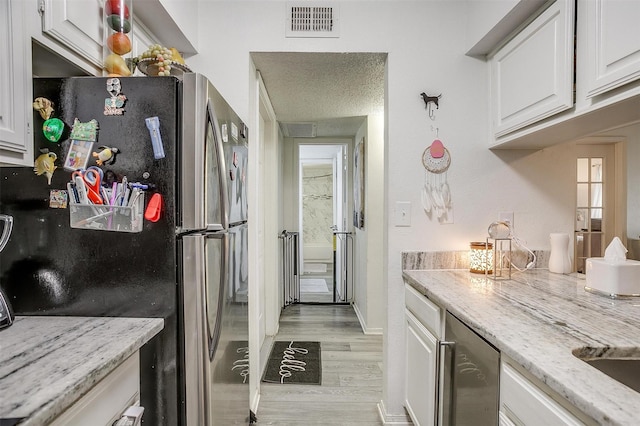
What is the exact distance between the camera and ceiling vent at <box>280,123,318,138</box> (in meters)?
3.85

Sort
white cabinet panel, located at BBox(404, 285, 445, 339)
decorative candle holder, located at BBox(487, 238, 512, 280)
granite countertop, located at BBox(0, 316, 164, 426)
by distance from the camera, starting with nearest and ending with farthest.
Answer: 1. granite countertop, located at BBox(0, 316, 164, 426)
2. white cabinet panel, located at BBox(404, 285, 445, 339)
3. decorative candle holder, located at BBox(487, 238, 512, 280)

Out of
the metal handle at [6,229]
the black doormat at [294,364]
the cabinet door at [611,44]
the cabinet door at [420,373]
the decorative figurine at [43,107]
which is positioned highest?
the cabinet door at [611,44]

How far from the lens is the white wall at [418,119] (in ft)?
6.53

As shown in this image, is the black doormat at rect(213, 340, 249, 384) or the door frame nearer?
the black doormat at rect(213, 340, 249, 384)

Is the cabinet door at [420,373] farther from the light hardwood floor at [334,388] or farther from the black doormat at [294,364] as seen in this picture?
the black doormat at [294,364]

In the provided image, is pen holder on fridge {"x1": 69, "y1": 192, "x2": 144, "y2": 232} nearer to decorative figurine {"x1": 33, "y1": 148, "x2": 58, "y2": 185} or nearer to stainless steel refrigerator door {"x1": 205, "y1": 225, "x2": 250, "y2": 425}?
decorative figurine {"x1": 33, "y1": 148, "x2": 58, "y2": 185}

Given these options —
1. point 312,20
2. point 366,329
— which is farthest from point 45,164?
point 366,329

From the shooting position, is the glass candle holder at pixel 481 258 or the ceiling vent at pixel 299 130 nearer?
the glass candle holder at pixel 481 258

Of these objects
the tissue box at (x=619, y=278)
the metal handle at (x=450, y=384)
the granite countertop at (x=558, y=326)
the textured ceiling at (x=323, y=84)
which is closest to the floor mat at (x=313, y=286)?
the textured ceiling at (x=323, y=84)

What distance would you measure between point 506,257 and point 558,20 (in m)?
1.16

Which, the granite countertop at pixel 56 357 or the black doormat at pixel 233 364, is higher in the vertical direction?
the granite countertop at pixel 56 357

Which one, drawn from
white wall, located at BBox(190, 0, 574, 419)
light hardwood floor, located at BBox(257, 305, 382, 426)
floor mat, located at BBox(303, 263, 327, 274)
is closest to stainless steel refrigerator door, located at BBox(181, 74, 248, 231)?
white wall, located at BBox(190, 0, 574, 419)

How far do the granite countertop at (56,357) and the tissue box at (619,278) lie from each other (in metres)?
1.66

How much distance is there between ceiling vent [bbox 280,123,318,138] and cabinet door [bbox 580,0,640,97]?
279 cm
